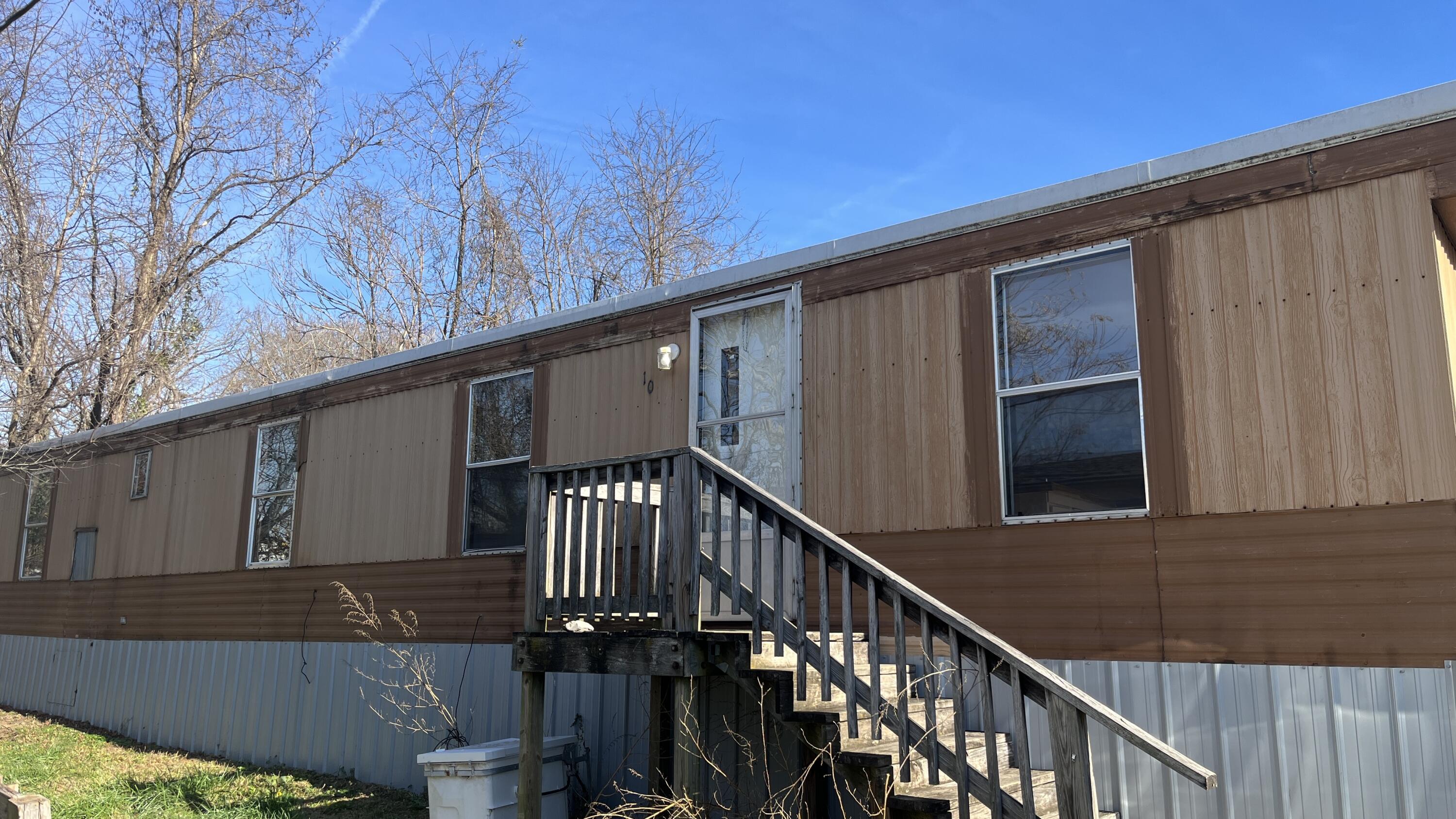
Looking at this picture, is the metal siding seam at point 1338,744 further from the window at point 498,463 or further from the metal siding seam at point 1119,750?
the window at point 498,463

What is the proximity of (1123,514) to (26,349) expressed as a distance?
1645cm

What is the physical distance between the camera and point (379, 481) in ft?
30.7

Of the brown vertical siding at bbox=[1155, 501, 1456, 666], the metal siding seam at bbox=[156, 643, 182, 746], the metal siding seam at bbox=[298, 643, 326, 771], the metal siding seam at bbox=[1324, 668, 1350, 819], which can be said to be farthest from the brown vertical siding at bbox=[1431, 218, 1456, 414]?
the metal siding seam at bbox=[156, 643, 182, 746]

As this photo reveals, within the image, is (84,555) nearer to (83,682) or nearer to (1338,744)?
(83,682)

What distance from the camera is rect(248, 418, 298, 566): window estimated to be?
10.2m

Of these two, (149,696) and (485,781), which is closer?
(485,781)

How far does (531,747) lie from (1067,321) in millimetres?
3823

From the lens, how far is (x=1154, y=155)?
5.53 metres

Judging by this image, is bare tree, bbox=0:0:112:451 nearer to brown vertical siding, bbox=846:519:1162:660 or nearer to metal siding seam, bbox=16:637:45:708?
metal siding seam, bbox=16:637:45:708

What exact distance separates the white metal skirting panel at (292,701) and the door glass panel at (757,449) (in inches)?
65.5

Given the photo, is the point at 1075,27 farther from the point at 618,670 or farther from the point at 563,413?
the point at 618,670

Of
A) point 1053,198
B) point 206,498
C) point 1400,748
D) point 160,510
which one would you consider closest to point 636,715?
point 1053,198

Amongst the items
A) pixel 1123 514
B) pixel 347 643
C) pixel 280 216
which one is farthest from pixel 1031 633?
pixel 280 216

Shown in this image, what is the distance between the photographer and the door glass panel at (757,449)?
22.5ft
